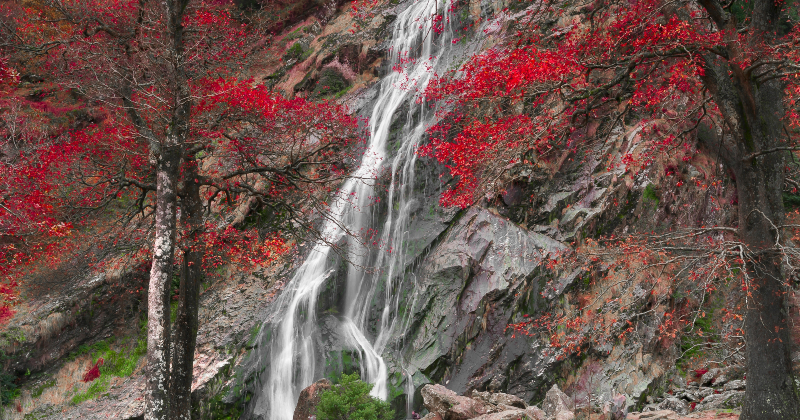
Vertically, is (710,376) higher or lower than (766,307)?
lower

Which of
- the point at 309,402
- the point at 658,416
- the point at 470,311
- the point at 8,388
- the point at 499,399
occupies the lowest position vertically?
the point at 658,416

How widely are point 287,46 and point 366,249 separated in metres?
14.5

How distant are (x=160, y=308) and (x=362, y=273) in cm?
577

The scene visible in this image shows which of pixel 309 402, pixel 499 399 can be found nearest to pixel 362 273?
pixel 309 402

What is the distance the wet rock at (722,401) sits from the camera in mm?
8555

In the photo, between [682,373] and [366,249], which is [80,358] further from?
[682,373]

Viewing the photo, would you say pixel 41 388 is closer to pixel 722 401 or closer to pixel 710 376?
pixel 722 401

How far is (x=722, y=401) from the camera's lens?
28.5 feet

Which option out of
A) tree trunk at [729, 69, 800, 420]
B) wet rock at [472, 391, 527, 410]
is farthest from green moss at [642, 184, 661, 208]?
wet rock at [472, 391, 527, 410]

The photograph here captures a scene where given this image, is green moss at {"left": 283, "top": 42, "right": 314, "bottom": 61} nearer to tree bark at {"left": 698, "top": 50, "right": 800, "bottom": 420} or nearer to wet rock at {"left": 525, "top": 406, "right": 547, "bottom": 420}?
tree bark at {"left": 698, "top": 50, "right": 800, "bottom": 420}

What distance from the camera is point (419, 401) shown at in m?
10.2

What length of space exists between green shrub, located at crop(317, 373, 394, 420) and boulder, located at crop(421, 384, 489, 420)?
78cm

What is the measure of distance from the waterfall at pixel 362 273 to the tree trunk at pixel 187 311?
219cm

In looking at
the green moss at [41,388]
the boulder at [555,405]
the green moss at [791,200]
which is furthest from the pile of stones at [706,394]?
the green moss at [41,388]
